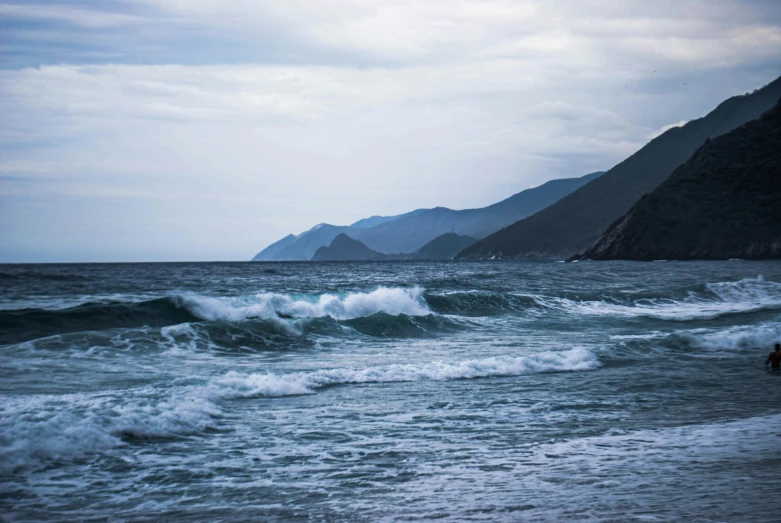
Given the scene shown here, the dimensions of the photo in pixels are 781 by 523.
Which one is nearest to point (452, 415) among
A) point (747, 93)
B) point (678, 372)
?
point (678, 372)

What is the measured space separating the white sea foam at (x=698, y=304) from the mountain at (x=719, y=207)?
6915cm

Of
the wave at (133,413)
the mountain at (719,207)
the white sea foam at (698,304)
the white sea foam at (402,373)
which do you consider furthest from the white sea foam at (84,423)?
the mountain at (719,207)

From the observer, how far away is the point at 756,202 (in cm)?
10481

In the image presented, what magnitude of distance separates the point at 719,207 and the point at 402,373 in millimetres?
110972

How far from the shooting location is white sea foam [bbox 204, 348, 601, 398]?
Answer: 39.1 feet

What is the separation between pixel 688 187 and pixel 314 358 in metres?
113

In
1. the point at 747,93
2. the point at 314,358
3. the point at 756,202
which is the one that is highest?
the point at 747,93

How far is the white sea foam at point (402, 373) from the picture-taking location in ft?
39.1

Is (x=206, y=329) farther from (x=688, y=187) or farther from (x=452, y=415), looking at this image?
(x=688, y=187)

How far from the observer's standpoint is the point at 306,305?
27.3 metres

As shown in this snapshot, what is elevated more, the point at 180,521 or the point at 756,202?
the point at 756,202

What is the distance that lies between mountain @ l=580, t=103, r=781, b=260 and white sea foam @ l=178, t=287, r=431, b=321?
8937 centimetres

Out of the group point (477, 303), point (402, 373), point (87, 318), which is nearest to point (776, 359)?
point (402, 373)

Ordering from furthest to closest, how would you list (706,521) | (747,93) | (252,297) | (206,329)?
(747,93) → (252,297) → (206,329) → (706,521)
